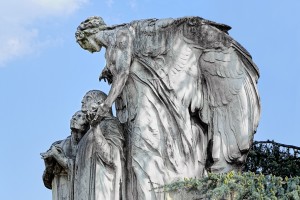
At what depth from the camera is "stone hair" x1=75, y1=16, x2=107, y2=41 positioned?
1204 cm

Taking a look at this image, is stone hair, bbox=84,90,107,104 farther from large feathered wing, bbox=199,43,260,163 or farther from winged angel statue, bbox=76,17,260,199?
large feathered wing, bbox=199,43,260,163

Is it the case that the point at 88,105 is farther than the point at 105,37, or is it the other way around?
the point at 105,37

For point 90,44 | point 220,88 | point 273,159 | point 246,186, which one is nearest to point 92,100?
point 90,44

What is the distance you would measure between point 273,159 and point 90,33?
13.4 ft

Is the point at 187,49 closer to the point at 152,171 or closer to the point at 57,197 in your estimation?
the point at 152,171

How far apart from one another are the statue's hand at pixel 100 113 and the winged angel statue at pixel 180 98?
0.03ft

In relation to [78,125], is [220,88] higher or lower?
higher

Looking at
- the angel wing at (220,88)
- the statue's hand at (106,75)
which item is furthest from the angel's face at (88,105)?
the angel wing at (220,88)

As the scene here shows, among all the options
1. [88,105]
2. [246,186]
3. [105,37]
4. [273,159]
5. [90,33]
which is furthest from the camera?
[273,159]

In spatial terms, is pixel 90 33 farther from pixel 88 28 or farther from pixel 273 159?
pixel 273 159

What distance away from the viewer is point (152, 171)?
1129 cm

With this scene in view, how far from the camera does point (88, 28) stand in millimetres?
12055

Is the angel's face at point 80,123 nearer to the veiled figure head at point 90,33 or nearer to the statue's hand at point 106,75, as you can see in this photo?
the statue's hand at point 106,75

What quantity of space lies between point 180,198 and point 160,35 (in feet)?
5.94
